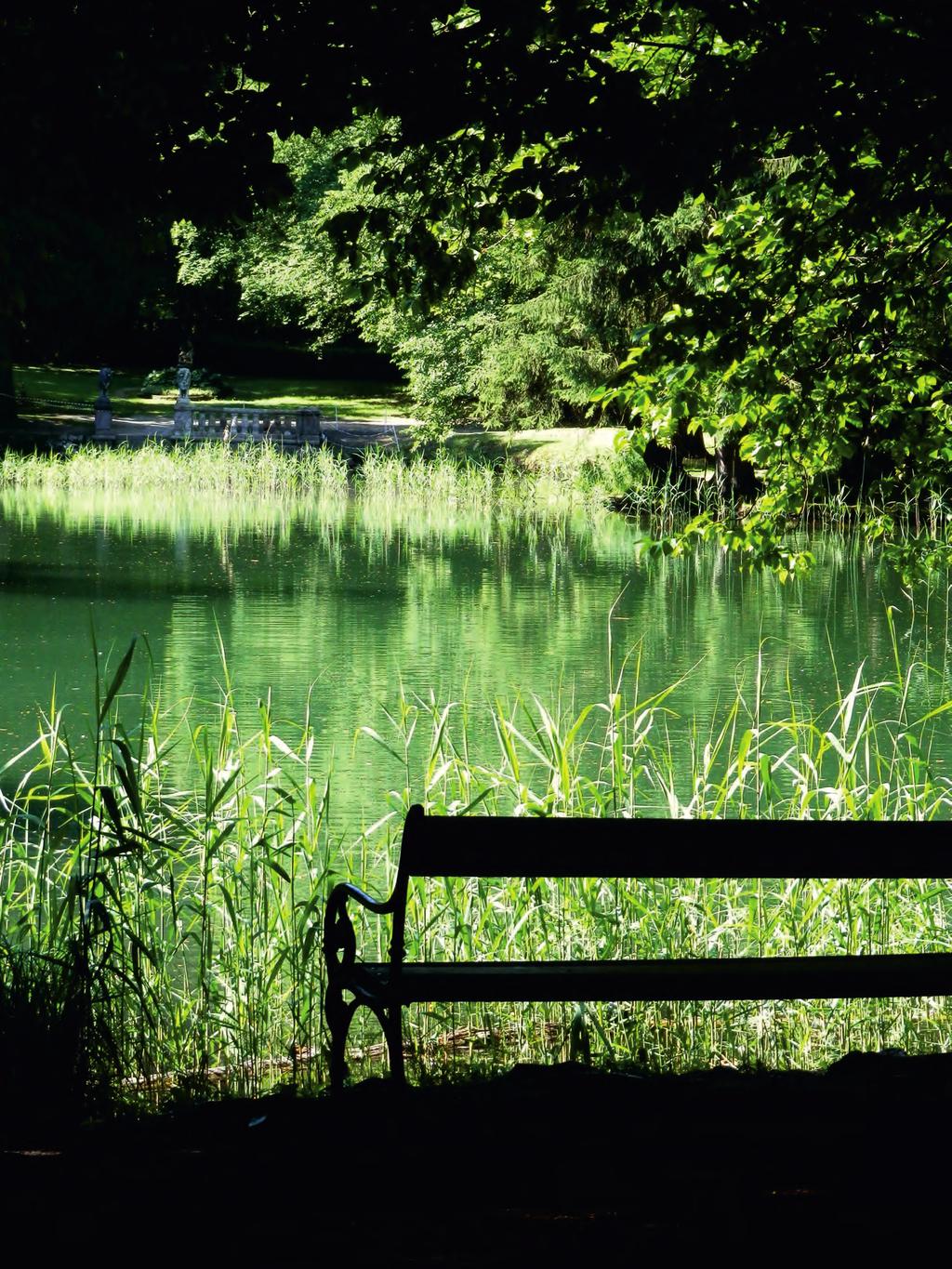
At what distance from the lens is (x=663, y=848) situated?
304 cm

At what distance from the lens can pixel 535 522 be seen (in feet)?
Answer: 75.4

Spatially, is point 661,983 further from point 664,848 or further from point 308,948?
point 308,948

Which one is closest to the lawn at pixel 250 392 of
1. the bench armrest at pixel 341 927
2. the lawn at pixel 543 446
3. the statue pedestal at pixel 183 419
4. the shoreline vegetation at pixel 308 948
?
the statue pedestal at pixel 183 419

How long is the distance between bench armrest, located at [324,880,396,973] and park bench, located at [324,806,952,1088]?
0.33 feet

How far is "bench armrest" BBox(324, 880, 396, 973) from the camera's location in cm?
321

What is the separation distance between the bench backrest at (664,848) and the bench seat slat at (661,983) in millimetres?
188

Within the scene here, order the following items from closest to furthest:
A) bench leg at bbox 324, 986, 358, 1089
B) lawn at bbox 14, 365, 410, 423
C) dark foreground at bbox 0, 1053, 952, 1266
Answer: dark foreground at bbox 0, 1053, 952, 1266 < bench leg at bbox 324, 986, 358, 1089 < lawn at bbox 14, 365, 410, 423

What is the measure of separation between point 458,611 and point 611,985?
11.7m

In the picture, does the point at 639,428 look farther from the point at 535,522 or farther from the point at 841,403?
the point at 535,522

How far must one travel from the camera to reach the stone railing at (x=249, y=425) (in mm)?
30562

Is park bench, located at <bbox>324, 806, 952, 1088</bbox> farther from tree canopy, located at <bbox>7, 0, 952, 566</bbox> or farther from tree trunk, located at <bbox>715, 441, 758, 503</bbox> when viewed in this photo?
tree trunk, located at <bbox>715, 441, 758, 503</bbox>

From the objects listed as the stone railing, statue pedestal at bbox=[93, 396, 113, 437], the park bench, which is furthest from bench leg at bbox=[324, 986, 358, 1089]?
statue pedestal at bbox=[93, 396, 113, 437]

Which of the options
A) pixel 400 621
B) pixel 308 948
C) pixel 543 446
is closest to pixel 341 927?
pixel 308 948

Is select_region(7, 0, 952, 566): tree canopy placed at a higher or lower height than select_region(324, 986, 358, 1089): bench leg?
higher
